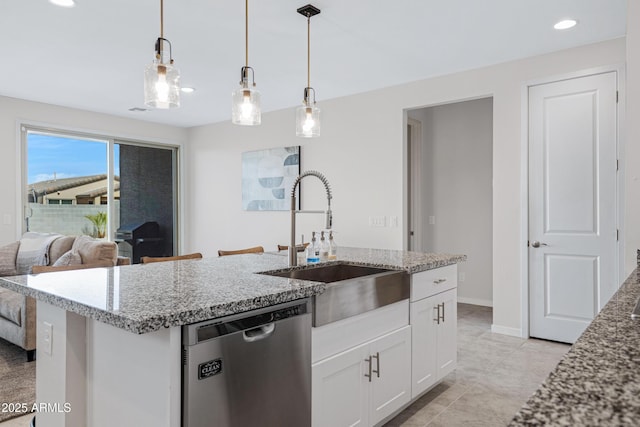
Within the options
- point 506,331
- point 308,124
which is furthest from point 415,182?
point 308,124

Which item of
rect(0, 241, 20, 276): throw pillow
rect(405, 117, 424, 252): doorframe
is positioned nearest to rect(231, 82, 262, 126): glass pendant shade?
rect(405, 117, 424, 252): doorframe

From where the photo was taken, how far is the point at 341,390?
1.80 meters

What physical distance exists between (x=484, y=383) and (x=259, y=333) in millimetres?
2026

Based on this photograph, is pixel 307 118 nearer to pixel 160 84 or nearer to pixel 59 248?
pixel 160 84

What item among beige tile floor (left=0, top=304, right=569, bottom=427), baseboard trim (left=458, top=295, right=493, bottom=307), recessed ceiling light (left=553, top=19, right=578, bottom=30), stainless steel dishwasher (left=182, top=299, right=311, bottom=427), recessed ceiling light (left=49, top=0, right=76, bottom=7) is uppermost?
recessed ceiling light (left=49, top=0, right=76, bottom=7)

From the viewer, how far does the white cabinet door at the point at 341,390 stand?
168 centimetres

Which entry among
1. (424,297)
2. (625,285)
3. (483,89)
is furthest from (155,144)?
(625,285)

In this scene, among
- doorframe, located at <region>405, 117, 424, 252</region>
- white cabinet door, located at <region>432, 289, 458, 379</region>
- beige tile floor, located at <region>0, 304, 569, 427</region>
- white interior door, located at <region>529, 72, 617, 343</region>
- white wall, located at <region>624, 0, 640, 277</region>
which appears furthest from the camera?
doorframe, located at <region>405, 117, 424, 252</region>

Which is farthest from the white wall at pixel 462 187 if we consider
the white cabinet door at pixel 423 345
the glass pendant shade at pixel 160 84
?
the glass pendant shade at pixel 160 84

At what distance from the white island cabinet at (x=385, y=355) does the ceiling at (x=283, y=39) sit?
1.81 m

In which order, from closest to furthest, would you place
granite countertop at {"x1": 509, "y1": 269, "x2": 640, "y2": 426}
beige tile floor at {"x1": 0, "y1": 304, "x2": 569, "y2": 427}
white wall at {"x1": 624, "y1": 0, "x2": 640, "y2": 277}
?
granite countertop at {"x1": 509, "y1": 269, "x2": 640, "y2": 426} < white wall at {"x1": 624, "y1": 0, "x2": 640, "y2": 277} < beige tile floor at {"x1": 0, "y1": 304, "x2": 569, "y2": 427}

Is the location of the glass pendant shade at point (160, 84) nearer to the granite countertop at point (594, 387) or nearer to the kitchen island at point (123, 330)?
the kitchen island at point (123, 330)

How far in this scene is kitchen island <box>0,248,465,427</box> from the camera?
1179 millimetres

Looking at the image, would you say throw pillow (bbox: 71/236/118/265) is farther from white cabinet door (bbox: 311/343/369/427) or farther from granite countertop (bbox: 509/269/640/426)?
granite countertop (bbox: 509/269/640/426)
